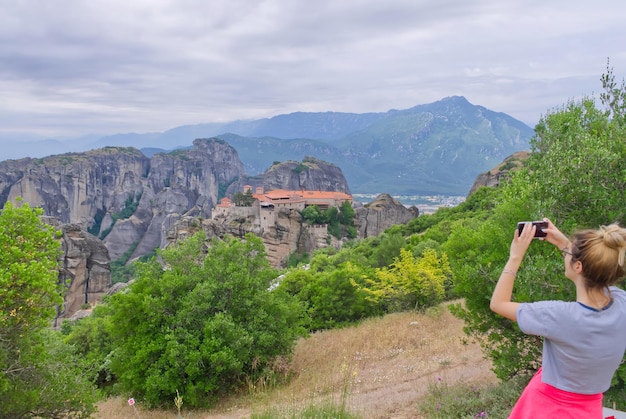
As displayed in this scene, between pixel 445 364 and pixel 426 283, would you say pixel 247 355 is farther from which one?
pixel 426 283

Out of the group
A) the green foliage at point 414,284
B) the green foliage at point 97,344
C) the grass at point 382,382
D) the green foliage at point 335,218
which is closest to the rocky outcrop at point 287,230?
the green foliage at point 335,218

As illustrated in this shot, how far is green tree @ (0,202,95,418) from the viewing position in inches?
301

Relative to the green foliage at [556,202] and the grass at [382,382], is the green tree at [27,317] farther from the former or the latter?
the green foliage at [556,202]

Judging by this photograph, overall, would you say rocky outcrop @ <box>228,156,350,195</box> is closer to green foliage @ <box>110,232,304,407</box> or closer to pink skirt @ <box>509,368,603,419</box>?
green foliage @ <box>110,232,304,407</box>

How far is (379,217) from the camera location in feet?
212

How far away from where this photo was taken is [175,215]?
91.2m

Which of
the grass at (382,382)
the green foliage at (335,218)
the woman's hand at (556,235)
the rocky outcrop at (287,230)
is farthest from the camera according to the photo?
the green foliage at (335,218)

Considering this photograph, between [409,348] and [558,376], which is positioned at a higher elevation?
[558,376]

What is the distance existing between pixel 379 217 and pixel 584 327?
6254 centimetres

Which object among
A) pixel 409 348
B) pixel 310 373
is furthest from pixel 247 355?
pixel 409 348

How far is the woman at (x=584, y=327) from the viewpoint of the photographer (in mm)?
2566

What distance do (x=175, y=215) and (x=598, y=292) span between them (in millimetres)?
93144

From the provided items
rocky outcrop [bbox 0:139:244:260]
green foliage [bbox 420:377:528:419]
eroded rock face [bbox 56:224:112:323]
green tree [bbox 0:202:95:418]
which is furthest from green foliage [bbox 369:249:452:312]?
rocky outcrop [bbox 0:139:244:260]

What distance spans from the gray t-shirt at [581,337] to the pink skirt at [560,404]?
68 millimetres
